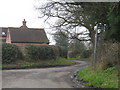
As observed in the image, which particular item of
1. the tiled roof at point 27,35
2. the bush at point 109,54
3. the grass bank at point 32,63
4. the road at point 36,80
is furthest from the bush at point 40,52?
the tiled roof at point 27,35

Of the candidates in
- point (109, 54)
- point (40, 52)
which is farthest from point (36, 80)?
point (40, 52)

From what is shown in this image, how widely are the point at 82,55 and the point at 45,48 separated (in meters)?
23.0

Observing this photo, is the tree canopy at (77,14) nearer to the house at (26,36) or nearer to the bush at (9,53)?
the bush at (9,53)

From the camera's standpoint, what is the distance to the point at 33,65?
944 inches

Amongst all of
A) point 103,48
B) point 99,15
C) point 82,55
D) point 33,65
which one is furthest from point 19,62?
point 82,55

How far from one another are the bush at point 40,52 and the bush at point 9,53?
1845mm

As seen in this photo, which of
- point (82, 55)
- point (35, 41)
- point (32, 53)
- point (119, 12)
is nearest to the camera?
point (119, 12)

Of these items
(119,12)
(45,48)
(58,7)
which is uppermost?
(58,7)

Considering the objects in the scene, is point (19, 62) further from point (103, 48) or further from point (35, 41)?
point (35, 41)

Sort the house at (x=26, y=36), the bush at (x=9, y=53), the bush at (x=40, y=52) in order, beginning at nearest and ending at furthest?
the bush at (x=9, y=53) → the bush at (x=40, y=52) → the house at (x=26, y=36)

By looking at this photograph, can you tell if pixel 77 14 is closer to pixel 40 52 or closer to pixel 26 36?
pixel 40 52

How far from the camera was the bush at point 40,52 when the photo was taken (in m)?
26.1

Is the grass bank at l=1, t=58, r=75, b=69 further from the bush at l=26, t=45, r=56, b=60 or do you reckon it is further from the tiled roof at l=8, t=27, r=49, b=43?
the tiled roof at l=8, t=27, r=49, b=43

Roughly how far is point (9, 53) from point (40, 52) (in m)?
4.29
